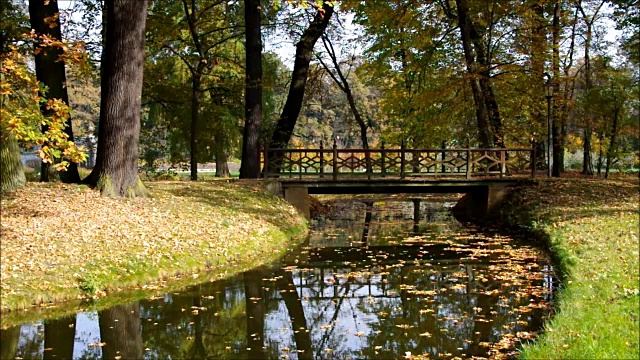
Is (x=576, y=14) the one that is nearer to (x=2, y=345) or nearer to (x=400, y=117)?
(x=400, y=117)

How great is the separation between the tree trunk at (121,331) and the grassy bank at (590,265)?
4309 mm

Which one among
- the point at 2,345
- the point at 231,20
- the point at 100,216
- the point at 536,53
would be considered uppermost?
the point at 231,20

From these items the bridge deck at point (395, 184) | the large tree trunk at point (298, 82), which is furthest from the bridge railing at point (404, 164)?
the large tree trunk at point (298, 82)

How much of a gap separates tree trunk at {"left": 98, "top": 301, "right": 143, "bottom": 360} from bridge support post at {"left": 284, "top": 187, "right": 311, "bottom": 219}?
11.4 meters

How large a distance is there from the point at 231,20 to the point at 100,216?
1607cm

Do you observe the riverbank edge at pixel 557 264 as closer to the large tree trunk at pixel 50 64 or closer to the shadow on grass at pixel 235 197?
the shadow on grass at pixel 235 197

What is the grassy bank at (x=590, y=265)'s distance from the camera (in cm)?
629

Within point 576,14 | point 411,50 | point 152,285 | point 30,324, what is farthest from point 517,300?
point 576,14

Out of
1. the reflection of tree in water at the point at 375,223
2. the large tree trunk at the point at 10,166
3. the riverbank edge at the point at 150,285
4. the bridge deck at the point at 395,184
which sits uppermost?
the large tree trunk at the point at 10,166

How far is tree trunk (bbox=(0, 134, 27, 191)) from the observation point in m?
12.8

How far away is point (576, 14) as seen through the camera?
3056 centimetres

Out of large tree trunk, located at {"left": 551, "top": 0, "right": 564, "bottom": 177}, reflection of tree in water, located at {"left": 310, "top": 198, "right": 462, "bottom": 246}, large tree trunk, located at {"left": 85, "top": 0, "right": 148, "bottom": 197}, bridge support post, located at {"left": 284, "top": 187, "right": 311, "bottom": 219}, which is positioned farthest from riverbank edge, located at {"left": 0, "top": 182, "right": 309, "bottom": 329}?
large tree trunk, located at {"left": 551, "top": 0, "right": 564, "bottom": 177}

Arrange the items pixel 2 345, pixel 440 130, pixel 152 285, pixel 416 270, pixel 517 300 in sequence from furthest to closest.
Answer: pixel 440 130
pixel 416 270
pixel 152 285
pixel 517 300
pixel 2 345

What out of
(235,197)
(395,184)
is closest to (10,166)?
(235,197)
